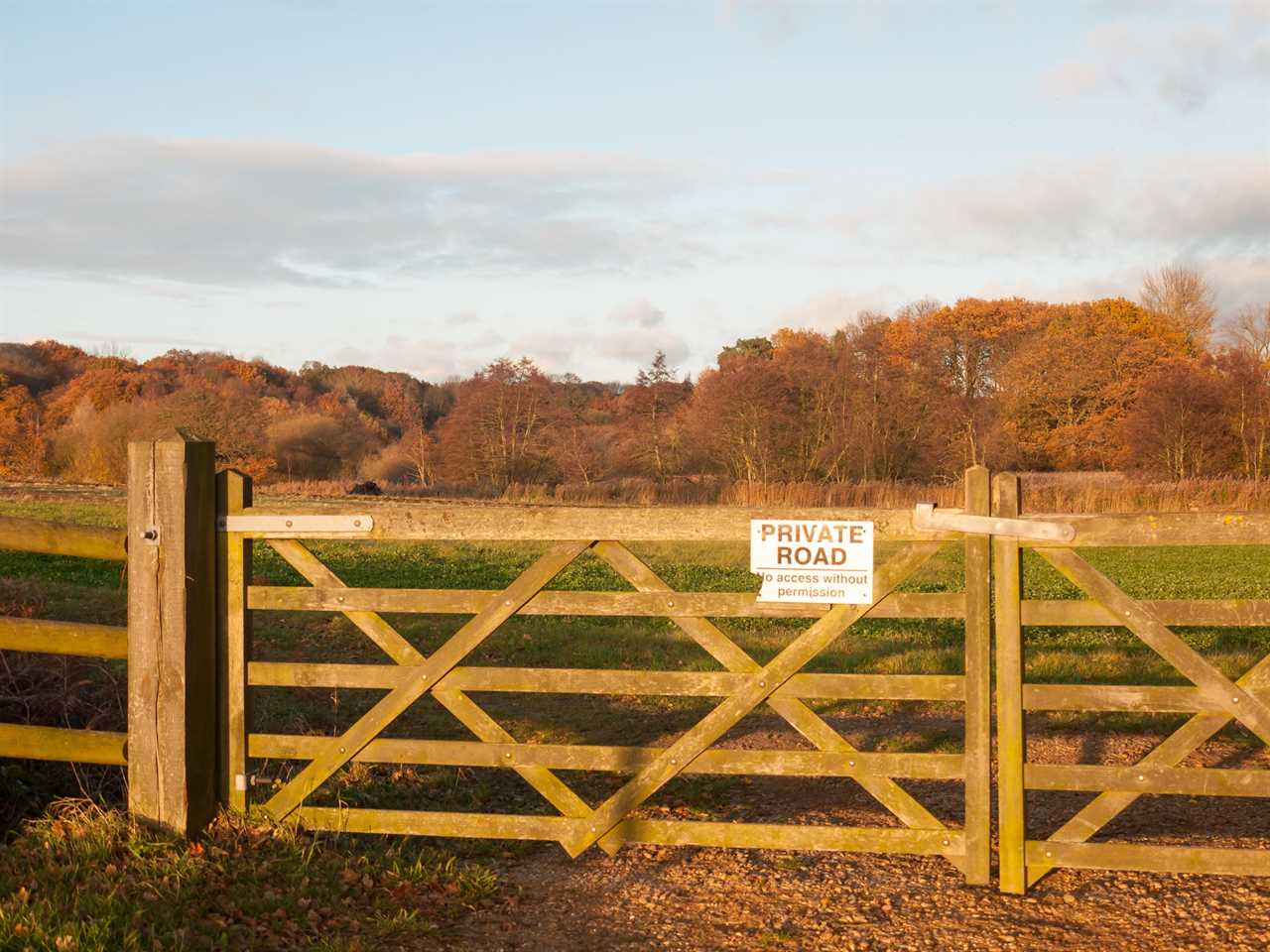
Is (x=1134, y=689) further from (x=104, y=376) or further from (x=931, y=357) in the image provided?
(x=104, y=376)

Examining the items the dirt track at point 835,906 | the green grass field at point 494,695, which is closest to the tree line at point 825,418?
the green grass field at point 494,695

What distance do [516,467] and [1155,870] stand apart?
4674 cm

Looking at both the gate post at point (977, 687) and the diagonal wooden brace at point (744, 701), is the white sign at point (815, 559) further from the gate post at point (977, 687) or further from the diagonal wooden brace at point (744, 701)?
the gate post at point (977, 687)

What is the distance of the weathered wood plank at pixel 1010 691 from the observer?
5.24m

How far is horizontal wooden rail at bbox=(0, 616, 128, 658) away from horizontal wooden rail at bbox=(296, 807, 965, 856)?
1.18 meters

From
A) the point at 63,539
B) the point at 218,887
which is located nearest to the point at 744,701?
the point at 218,887

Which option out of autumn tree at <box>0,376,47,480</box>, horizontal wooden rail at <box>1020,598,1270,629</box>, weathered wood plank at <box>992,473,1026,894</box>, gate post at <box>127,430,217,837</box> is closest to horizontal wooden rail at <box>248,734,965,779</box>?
weathered wood plank at <box>992,473,1026,894</box>

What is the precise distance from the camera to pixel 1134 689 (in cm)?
524

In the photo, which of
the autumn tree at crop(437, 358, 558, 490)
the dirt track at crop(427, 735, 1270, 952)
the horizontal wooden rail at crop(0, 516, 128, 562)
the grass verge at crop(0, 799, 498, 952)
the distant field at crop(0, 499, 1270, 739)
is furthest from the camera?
the autumn tree at crop(437, 358, 558, 490)

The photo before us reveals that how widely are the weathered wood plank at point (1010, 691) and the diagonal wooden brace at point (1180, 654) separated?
0.68 ft

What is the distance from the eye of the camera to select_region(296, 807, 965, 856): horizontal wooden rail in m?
5.36

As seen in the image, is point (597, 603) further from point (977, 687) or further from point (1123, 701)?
point (1123, 701)

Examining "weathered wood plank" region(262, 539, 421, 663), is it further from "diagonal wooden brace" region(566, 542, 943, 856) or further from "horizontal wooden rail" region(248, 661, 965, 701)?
"diagonal wooden brace" region(566, 542, 943, 856)

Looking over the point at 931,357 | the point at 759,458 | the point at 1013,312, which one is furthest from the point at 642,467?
the point at 1013,312
